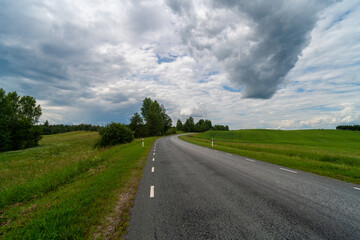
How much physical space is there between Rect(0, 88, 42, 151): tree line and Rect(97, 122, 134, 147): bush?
18149 millimetres

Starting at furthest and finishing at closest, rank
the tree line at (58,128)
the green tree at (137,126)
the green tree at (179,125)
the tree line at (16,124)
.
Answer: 1. the green tree at (179,125)
2. the tree line at (58,128)
3. the green tree at (137,126)
4. the tree line at (16,124)

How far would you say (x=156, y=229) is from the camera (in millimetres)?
3371

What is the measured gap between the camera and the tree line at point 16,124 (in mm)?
31125

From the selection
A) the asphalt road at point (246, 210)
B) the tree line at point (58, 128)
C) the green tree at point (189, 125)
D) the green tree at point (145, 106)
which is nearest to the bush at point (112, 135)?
the green tree at point (145, 106)

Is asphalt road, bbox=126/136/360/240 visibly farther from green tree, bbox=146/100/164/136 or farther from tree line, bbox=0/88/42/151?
green tree, bbox=146/100/164/136

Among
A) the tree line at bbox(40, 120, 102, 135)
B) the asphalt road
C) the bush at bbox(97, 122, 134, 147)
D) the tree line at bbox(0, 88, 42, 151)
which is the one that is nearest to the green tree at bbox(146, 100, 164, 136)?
the bush at bbox(97, 122, 134, 147)

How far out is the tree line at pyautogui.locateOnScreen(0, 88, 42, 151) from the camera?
102ft

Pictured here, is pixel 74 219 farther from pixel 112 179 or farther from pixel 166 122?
pixel 166 122

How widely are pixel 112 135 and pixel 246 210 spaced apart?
116 ft

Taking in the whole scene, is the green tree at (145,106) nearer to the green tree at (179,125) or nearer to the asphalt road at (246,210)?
the green tree at (179,125)

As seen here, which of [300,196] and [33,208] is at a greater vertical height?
[300,196]

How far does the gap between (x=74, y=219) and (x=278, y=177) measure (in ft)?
27.0

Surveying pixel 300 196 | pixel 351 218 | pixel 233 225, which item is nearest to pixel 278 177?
pixel 300 196

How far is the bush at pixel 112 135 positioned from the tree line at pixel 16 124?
59.5 ft
